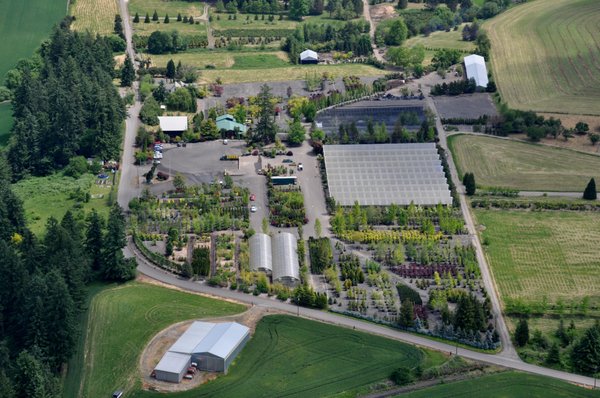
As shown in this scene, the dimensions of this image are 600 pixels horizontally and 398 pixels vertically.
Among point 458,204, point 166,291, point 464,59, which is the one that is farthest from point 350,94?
point 166,291

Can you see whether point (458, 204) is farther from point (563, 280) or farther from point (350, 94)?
point (350, 94)

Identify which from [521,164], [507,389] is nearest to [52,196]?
[521,164]

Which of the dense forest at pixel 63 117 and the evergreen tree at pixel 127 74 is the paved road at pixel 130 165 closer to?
the evergreen tree at pixel 127 74

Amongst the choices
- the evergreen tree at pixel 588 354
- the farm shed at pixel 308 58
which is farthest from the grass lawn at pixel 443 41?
the evergreen tree at pixel 588 354

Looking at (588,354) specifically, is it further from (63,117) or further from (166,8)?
(166,8)

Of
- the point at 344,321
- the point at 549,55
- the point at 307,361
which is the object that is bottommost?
the point at 307,361

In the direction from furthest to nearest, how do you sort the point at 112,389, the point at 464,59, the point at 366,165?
the point at 464,59
the point at 366,165
the point at 112,389

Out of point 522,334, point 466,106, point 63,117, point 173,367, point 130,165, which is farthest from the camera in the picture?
point 466,106
